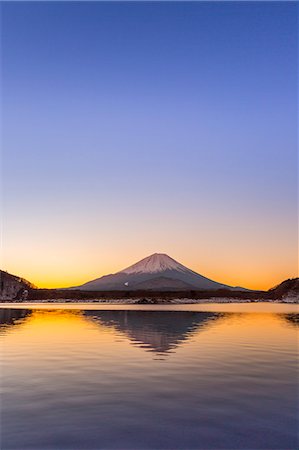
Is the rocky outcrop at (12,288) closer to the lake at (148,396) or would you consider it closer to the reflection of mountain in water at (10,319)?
the reflection of mountain in water at (10,319)

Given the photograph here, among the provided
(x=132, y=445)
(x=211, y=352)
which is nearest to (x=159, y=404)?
(x=132, y=445)

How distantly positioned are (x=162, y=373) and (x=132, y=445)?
26.5ft

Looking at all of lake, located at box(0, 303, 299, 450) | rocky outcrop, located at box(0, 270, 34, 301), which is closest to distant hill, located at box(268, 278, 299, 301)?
rocky outcrop, located at box(0, 270, 34, 301)

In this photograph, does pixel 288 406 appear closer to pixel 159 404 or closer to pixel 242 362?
pixel 159 404

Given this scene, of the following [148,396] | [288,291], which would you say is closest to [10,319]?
[148,396]

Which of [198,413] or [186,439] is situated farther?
[198,413]

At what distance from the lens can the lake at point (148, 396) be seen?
31.8 ft

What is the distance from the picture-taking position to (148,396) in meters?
13.5

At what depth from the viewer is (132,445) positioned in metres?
9.23

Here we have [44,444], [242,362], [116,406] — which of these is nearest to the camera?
[44,444]

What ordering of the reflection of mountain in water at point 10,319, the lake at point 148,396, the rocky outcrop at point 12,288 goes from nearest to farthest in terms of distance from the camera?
the lake at point 148,396 < the reflection of mountain in water at point 10,319 < the rocky outcrop at point 12,288

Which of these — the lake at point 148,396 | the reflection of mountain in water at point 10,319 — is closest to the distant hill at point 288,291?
the reflection of mountain in water at point 10,319

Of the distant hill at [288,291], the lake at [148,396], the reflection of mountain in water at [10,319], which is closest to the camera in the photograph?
the lake at [148,396]

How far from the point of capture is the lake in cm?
970
